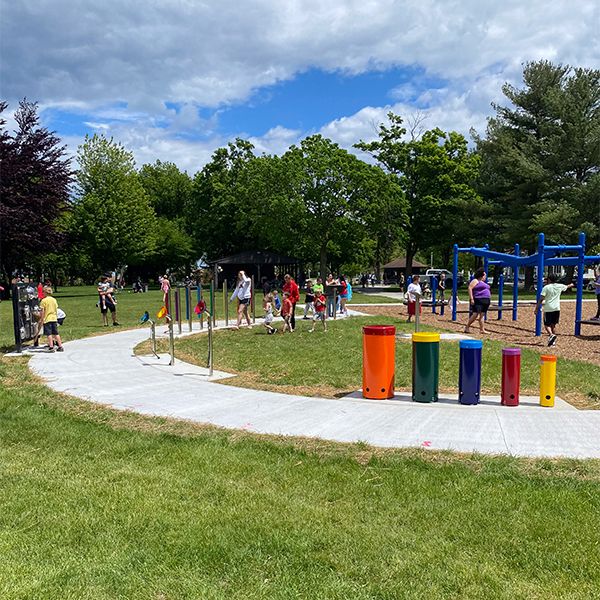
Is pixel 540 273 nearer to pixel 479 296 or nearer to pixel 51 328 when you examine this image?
pixel 479 296

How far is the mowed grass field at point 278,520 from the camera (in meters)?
3.37

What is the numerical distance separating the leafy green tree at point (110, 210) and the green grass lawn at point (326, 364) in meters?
41.9

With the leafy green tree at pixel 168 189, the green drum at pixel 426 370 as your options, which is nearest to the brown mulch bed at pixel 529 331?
the green drum at pixel 426 370

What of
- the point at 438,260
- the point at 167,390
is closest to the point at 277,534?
the point at 167,390

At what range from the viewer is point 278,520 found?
13.8 feet

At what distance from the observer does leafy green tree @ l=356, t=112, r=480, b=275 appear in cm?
4894

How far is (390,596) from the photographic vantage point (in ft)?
10.6

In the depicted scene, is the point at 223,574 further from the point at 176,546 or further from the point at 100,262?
the point at 100,262

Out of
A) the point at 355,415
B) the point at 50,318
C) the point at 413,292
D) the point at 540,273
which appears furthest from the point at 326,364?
the point at 540,273

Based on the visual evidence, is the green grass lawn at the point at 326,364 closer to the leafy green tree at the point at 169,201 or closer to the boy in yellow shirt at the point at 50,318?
the boy in yellow shirt at the point at 50,318

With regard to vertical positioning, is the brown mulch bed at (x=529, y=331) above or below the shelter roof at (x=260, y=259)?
below

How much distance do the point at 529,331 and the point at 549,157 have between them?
87.0 ft

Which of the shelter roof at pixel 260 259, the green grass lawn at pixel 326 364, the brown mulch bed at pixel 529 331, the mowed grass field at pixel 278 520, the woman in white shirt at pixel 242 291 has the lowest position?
the brown mulch bed at pixel 529 331

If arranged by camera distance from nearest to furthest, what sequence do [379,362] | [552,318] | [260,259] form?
[379,362] → [552,318] → [260,259]
